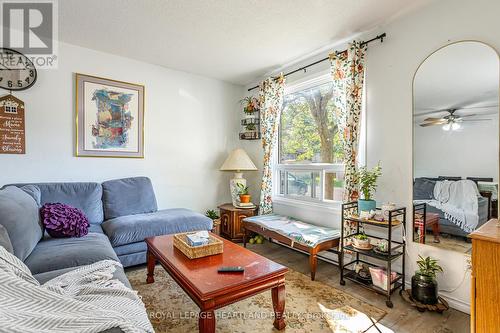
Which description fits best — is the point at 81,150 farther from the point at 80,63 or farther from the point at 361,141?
the point at 361,141

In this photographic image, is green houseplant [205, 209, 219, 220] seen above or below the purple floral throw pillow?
below

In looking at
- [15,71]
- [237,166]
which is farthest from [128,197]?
[15,71]

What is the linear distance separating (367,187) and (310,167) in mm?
1049

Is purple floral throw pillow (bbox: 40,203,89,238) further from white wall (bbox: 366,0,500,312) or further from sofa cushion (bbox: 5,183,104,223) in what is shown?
white wall (bbox: 366,0,500,312)

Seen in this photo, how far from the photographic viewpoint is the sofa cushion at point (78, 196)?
2.49 m

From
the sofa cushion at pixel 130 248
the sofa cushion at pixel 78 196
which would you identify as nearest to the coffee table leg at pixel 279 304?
the sofa cushion at pixel 130 248

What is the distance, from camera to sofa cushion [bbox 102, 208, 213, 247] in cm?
239

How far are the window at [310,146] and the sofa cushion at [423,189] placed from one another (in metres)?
0.82

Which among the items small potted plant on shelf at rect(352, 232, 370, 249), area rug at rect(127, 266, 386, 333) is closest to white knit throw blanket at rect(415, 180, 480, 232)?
small potted plant on shelf at rect(352, 232, 370, 249)

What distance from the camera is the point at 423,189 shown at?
2.11 meters

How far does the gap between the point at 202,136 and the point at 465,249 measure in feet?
10.8

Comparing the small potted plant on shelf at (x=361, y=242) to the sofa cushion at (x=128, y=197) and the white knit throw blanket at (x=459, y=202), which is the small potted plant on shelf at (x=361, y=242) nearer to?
the white knit throw blanket at (x=459, y=202)

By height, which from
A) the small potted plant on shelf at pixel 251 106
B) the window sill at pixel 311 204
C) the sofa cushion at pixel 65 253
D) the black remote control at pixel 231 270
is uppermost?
the small potted plant on shelf at pixel 251 106

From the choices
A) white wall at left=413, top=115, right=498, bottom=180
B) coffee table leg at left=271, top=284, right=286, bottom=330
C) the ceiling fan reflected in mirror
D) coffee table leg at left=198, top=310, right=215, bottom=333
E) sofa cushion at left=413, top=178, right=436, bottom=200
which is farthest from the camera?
sofa cushion at left=413, top=178, right=436, bottom=200
